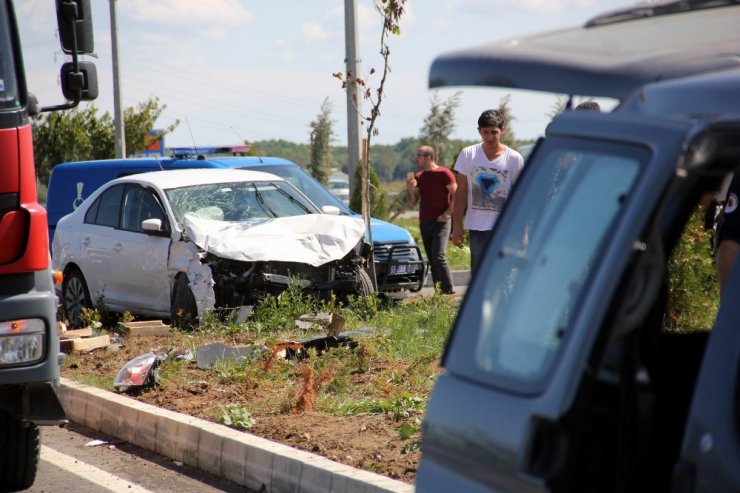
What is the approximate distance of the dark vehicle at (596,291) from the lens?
2.32m

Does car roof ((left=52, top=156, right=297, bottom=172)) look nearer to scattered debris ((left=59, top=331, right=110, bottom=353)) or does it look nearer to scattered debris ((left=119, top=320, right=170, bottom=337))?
scattered debris ((left=119, top=320, right=170, bottom=337))

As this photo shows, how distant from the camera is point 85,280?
1251 cm

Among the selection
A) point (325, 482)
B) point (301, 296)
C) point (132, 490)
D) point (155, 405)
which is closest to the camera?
point (325, 482)

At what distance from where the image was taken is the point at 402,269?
41.8ft

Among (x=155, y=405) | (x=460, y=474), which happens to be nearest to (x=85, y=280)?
(x=155, y=405)

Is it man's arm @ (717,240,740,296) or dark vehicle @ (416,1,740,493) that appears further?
man's arm @ (717,240,740,296)

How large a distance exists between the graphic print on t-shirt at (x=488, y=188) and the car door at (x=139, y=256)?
10.8 feet

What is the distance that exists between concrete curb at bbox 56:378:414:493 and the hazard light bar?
718 centimetres

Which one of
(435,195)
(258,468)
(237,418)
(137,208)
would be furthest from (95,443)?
(435,195)

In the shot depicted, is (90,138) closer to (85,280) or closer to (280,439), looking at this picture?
(85,280)

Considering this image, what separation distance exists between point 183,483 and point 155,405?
134cm

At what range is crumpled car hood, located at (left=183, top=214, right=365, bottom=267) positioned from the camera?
10.7 meters

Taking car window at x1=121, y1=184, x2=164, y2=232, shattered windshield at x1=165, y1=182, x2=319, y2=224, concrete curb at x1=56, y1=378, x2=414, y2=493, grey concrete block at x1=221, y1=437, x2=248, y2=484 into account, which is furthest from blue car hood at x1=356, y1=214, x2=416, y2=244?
grey concrete block at x1=221, y1=437, x2=248, y2=484

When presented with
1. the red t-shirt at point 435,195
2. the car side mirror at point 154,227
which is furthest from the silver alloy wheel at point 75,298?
the red t-shirt at point 435,195
